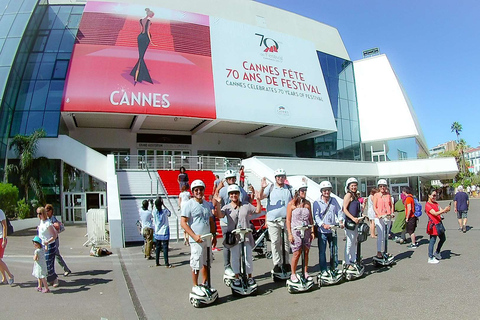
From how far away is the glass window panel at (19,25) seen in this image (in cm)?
2177

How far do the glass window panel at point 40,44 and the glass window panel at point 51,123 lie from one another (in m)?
4.90

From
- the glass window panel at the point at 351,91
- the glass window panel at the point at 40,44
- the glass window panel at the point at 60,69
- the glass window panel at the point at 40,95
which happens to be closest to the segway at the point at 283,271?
the glass window panel at the point at 40,95

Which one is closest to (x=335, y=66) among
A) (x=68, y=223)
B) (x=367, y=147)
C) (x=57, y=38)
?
(x=367, y=147)

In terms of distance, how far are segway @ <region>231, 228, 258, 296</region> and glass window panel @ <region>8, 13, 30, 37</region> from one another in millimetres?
22403

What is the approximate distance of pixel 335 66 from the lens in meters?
33.6

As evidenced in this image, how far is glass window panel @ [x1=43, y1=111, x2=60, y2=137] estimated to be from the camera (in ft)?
67.6

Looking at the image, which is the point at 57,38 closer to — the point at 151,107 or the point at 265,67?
the point at 151,107

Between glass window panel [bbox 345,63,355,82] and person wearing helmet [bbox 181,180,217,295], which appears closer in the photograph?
person wearing helmet [bbox 181,180,217,295]

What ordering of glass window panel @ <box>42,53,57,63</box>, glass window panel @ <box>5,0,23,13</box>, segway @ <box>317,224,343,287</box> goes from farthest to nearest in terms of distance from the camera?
glass window panel @ <box>5,0,23,13</box>
glass window panel @ <box>42,53,57,63</box>
segway @ <box>317,224,343,287</box>

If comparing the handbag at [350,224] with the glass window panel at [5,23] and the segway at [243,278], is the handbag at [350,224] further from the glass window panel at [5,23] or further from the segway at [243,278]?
the glass window panel at [5,23]

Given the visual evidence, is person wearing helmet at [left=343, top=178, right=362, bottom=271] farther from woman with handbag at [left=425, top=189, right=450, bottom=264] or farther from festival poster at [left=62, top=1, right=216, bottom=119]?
festival poster at [left=62, top=1, right=216, bottom=119]

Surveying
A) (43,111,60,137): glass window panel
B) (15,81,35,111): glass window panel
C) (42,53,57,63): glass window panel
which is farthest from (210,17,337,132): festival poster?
(15,81,35,111): glass window panel

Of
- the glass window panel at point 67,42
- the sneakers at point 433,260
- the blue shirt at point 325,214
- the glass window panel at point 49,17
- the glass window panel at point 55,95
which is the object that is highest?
the glass window panel at point 49,17

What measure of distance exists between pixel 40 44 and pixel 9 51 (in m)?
2.26
